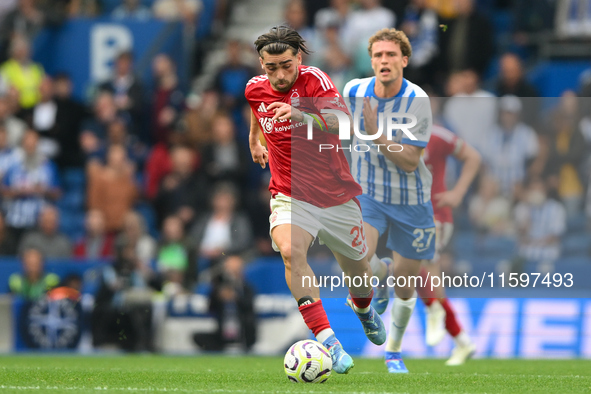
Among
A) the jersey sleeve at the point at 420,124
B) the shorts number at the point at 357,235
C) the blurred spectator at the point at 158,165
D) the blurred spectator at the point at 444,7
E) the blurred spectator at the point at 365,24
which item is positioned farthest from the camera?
the blurred spectator at the point at 158,165

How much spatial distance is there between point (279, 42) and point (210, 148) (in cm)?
683

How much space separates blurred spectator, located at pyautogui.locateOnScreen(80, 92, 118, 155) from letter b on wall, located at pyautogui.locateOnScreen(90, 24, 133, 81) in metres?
1.56

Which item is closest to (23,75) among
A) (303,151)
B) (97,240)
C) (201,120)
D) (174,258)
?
(201,120)

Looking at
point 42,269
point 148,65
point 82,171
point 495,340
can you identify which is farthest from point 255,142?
point 148,65

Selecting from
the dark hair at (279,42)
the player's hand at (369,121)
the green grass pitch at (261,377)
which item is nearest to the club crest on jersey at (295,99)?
the dark hair at (279,42)

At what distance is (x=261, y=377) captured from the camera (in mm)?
7113

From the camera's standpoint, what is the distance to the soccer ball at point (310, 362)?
6.29 metres

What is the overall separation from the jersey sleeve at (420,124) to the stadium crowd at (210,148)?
257cm

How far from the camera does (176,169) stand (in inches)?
527

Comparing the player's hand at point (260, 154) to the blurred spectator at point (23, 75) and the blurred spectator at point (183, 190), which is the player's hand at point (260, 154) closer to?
the blurred spectator at point (183, 190)

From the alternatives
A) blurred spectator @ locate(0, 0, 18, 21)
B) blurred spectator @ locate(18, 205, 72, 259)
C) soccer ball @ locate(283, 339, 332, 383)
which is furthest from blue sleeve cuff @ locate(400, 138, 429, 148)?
blurred spectator @ locate(0, 0, 18, 21)

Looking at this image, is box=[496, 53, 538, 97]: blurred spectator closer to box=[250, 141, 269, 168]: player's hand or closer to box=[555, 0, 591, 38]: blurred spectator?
box=[555, 0, 591, 38]: blurred spectator

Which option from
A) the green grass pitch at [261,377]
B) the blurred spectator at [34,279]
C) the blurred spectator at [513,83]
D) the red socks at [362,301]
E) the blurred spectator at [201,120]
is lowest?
the green grass pitch at [261,377]

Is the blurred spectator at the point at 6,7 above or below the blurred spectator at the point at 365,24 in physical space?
above
